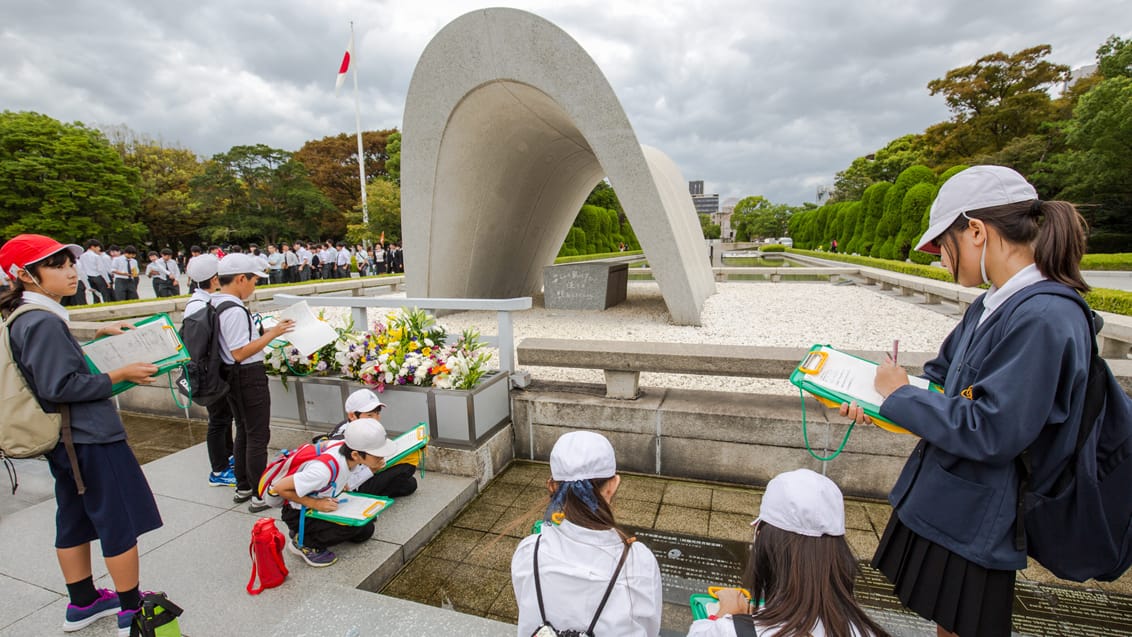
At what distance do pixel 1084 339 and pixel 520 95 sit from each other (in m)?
7.92

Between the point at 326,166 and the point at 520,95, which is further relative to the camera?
the point at 326,166

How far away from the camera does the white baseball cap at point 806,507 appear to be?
1333mm

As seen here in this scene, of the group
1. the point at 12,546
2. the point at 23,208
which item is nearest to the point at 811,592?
the point at 12,546

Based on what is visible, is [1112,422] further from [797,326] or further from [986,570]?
[797,326]

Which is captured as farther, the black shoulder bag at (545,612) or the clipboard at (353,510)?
the clipboard at (353,510)

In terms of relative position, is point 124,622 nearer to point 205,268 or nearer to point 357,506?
point 357,506

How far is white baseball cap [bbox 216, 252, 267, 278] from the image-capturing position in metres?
3.13

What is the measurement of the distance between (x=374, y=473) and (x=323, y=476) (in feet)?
1.57

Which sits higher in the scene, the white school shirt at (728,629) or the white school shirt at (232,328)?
the white school shirt at (232,328)

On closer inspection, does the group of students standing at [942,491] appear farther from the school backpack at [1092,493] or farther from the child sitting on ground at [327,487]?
the child sitting on ground at [327,487]

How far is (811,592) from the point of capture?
51.7 inches

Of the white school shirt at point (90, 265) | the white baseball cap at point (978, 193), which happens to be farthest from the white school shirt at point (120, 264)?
the white baseball cap at point (978, 193)

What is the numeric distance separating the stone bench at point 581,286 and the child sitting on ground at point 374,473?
7.17m

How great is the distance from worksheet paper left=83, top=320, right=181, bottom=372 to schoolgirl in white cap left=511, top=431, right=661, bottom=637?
2.22 m
